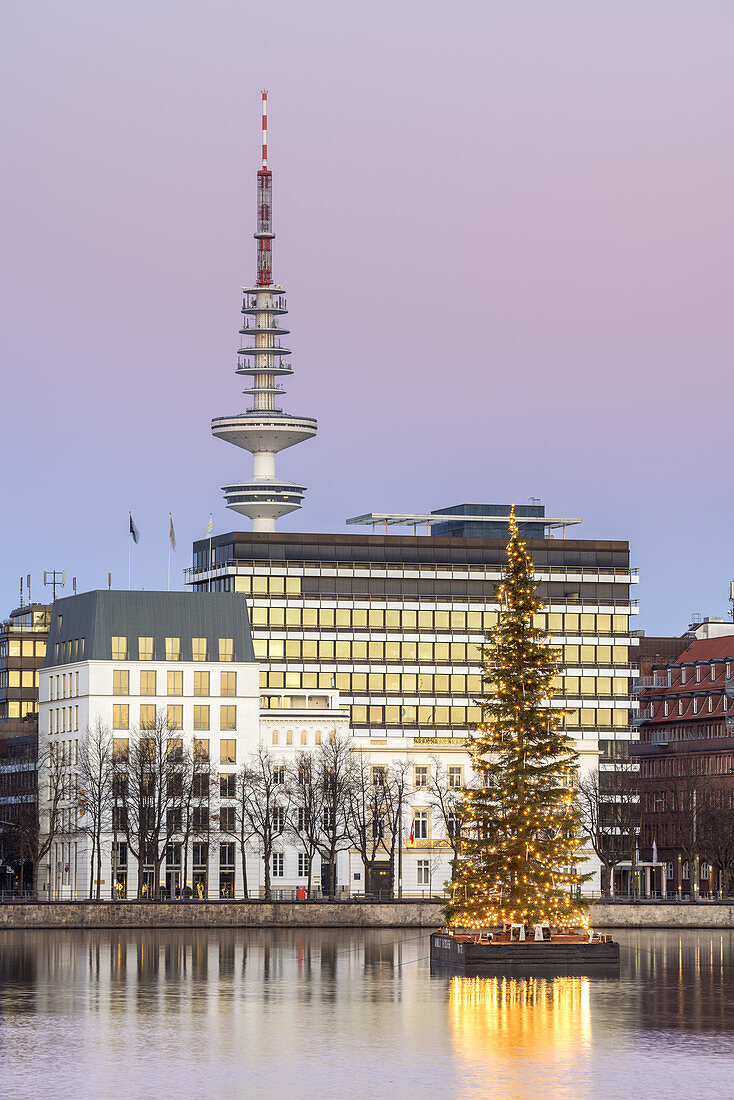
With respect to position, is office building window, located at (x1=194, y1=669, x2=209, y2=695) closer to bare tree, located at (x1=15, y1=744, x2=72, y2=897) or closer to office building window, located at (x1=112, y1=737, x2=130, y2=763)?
office building window, located at (x1=112, y1=737, x2=130, y2=763)

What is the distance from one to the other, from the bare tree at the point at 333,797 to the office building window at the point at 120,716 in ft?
55.0

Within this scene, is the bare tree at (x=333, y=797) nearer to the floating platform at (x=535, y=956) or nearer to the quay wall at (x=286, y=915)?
the quay wall at (x=286, y=915)

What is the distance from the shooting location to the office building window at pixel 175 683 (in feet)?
604

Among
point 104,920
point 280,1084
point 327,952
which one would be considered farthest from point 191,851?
point 280,1084

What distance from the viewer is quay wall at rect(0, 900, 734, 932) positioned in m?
136

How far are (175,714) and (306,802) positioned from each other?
19050mm

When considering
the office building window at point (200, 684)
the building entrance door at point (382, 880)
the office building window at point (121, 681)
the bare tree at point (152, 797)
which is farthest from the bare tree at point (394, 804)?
the office building window at point (121, 681)

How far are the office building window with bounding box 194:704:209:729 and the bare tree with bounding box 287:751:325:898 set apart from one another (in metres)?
8.39

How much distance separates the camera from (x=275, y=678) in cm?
19950

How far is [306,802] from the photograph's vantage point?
170 meters

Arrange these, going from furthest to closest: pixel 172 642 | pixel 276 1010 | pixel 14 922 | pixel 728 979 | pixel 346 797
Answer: pixel 172 642 < pixel 346 797 < pixel 14 922 < pixel 728 979 < pixel 276 1010

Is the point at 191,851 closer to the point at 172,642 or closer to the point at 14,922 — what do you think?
the point at 172,642

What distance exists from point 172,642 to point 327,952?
275 ft

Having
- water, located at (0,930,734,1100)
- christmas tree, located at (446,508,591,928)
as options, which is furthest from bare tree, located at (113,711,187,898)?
christmas tree, located at (446,508,591,928)
